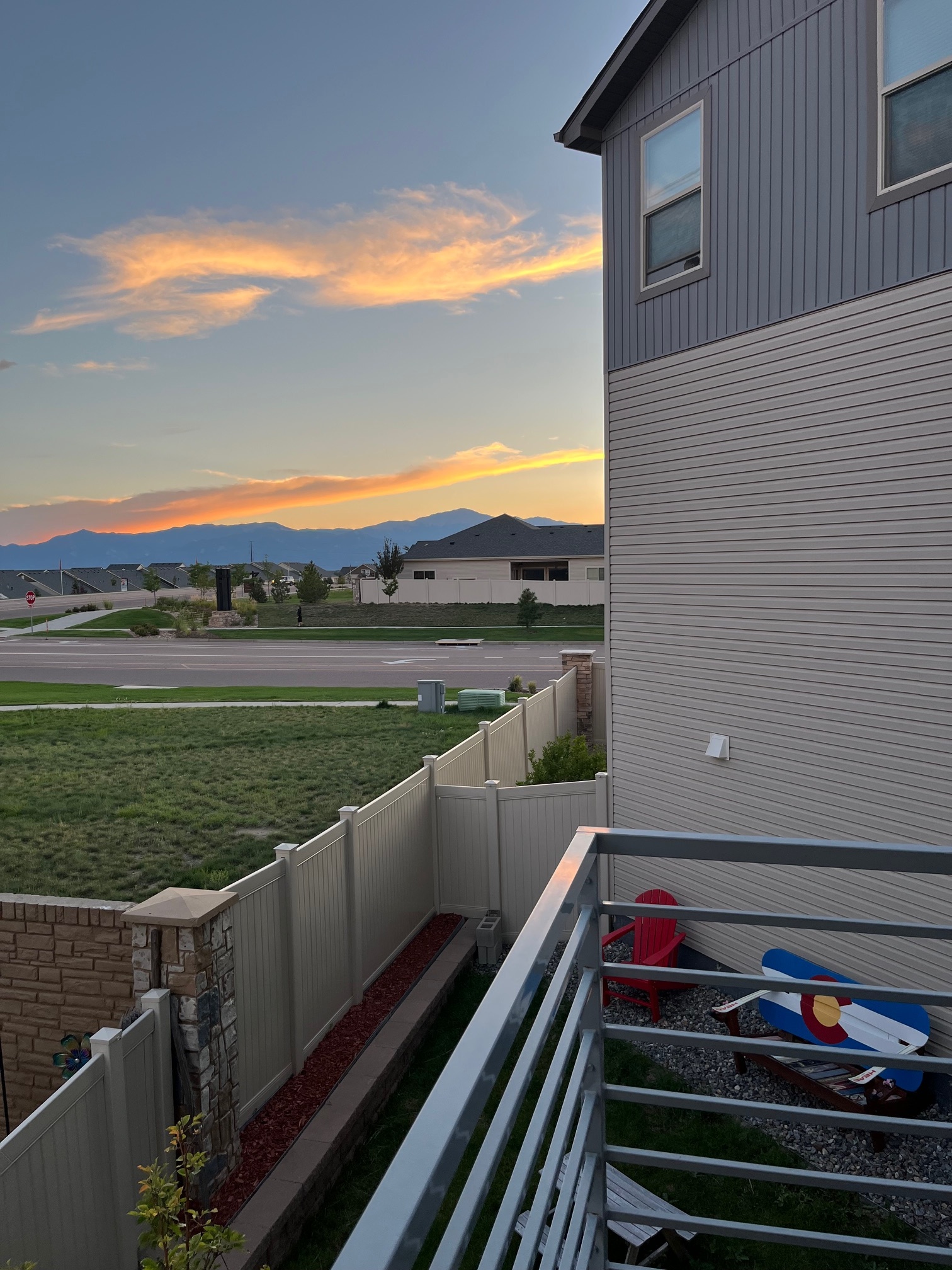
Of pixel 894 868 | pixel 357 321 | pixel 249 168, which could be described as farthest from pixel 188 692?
pixel 894 868

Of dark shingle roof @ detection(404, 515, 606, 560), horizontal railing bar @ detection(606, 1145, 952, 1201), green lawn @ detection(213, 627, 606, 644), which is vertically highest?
dark shingle roof @ detection(404, 515, 606, 560)

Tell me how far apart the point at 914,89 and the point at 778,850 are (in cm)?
700

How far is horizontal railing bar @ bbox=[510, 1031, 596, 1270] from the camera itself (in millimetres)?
1383

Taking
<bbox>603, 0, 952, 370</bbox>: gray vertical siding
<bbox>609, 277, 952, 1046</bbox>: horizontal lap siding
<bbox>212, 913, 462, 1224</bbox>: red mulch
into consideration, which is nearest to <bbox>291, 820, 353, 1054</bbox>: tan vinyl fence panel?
<bbox>212, 913, 462, 1224</bbox>: red mulch

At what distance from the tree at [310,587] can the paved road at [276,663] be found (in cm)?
1804

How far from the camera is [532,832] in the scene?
10.1m

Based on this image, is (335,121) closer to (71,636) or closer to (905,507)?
(905,507)

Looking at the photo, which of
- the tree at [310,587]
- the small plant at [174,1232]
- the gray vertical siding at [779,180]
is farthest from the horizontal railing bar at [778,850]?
the tree at [310,587]

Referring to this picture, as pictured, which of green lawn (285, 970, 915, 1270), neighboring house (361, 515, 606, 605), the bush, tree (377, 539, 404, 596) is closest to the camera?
green lawn (285, 970, 915, 1270)

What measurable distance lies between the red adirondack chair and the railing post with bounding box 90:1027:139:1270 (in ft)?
15.8

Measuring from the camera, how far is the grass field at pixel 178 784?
904 centimetres

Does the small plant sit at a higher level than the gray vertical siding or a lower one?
lower

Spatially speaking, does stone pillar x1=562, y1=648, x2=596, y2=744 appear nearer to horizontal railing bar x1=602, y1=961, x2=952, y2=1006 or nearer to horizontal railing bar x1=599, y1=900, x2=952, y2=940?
horizontal railing bar x1=602, y1=961, x2=952, y2=1006

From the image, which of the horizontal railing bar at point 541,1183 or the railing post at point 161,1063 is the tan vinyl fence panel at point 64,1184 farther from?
the horizontal railing bar at point 541,1183
